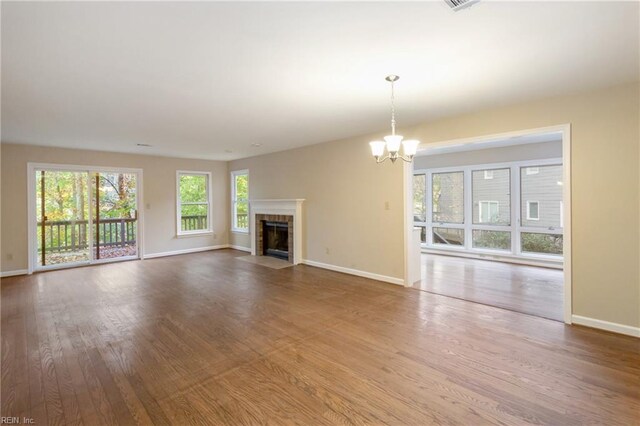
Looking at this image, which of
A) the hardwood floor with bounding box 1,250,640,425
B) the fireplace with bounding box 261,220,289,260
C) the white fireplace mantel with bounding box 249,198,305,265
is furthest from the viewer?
the fireplace with bounding box 261,220,289,260

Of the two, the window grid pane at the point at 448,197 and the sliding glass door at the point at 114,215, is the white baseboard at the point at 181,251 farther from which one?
the window grid pane at the point at 448,197

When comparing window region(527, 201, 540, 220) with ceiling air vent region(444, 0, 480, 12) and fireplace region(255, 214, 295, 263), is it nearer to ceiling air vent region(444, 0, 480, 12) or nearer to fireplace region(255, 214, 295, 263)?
fireplace region(255, 214, 295, 263)

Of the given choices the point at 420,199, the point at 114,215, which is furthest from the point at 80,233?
the point at 420,199

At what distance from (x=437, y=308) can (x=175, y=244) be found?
6635 millimetres

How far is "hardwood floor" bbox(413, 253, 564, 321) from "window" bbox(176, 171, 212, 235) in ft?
19.3

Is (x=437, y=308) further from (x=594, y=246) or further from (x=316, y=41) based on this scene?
(x=316, y=41)

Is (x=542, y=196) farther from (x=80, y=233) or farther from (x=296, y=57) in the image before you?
(x=80, y=233)

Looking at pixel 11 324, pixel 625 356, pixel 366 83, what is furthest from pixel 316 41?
pixel 11 324

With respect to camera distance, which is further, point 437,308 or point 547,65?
point 437,308

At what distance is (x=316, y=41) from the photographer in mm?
2191

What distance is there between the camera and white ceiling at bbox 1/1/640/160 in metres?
1.88

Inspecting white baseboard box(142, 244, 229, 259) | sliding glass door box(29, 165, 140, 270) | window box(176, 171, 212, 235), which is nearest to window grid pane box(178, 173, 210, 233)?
window box(176, 171, 212, 235)

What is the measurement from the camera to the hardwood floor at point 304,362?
2.01 meters

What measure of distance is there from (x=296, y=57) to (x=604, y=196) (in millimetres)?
3382
